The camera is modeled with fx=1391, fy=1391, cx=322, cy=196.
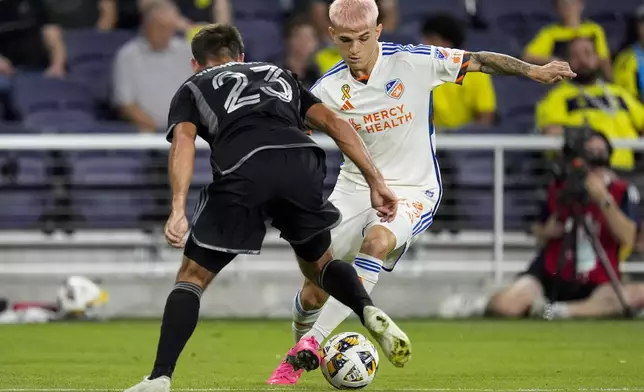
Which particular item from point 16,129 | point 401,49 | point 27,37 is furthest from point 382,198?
point 27,37

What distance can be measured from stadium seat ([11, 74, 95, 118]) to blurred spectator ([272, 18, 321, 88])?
2.35m

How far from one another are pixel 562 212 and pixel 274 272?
9.48ft

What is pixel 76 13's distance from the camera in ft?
53.9

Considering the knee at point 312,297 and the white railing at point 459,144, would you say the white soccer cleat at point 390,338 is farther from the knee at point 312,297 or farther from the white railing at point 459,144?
the white railing at point 459,144

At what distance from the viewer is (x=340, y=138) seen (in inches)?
279

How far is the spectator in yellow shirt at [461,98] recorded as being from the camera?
45.7ft

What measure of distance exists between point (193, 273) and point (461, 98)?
8.00m

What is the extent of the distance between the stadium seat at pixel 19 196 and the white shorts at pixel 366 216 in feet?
16.9

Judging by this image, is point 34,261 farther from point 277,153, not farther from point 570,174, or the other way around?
point 277,153

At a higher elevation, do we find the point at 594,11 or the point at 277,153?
the point at 277,153

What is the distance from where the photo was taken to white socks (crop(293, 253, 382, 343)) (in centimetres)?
802

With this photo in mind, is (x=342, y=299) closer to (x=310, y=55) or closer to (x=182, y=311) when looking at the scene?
(x=182, y=311)

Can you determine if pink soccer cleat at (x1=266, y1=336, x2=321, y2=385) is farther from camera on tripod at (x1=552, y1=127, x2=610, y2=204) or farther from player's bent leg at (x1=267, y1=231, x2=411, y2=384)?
camera on tripod at (x1=552, y1=127, x2=610, y2=204)

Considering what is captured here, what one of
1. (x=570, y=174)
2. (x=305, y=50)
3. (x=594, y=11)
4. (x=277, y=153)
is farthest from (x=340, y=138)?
(x=594, y=11)
